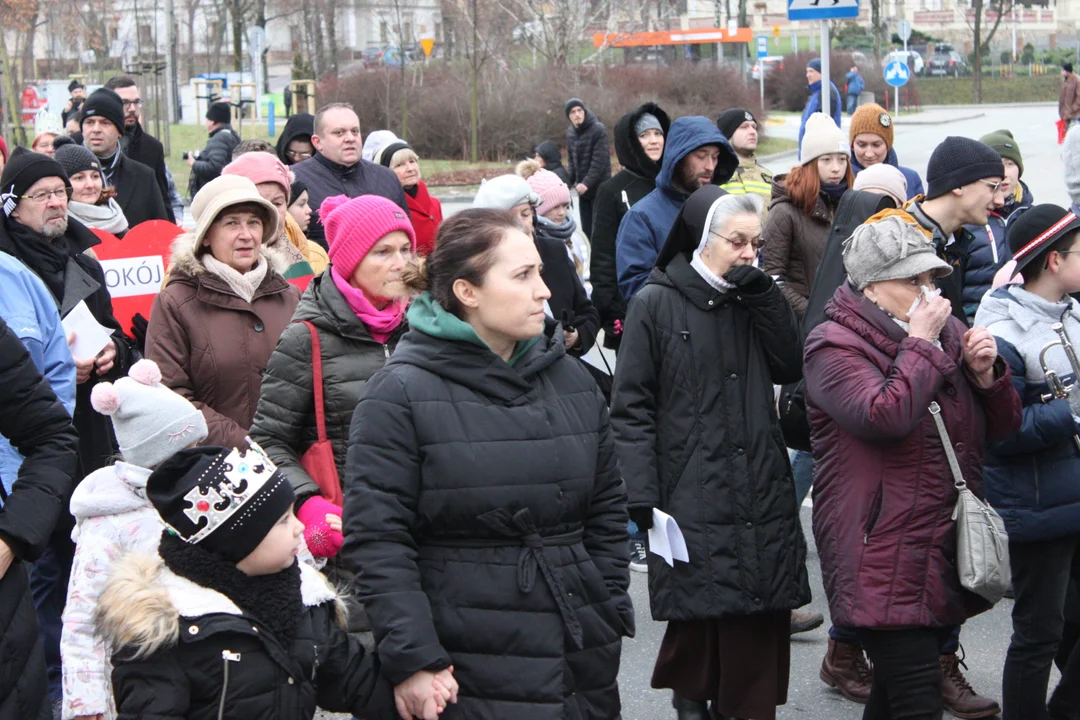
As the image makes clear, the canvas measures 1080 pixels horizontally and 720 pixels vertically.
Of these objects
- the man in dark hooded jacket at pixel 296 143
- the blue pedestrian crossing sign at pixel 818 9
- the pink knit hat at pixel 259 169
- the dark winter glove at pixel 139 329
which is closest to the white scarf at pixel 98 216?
the dark winter glove at pixel 139 329

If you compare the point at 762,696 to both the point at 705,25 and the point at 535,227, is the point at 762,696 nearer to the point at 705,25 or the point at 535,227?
the point at 535,227

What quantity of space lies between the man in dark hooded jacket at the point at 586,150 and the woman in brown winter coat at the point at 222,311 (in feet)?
40.5

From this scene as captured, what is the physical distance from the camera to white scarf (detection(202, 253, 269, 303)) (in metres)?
4.96

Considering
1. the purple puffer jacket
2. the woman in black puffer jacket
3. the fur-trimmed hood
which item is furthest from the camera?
the purple puffer jacket

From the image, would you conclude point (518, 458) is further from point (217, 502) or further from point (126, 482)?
point (126, 482)

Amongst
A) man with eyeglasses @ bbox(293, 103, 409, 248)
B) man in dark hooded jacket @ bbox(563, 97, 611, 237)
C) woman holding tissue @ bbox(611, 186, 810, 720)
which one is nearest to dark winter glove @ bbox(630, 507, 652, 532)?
woman holding tissue @ bbox(611, 186, 810, 720)

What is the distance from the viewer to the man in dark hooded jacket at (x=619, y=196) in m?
7.38

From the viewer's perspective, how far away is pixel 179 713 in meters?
2.90

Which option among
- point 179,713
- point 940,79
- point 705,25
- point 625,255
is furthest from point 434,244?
point 705,25

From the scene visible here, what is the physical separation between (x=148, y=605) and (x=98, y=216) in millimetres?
5273

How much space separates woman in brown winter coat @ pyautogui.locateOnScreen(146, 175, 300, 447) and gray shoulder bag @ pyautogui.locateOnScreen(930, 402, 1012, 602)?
243 cm

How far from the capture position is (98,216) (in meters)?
7.72

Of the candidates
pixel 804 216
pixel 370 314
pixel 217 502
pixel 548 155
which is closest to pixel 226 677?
pixel 217 502

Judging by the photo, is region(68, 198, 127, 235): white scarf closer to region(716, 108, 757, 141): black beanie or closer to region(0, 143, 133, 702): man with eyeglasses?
region(0, 143, 133, 702): man with eyeglasses
